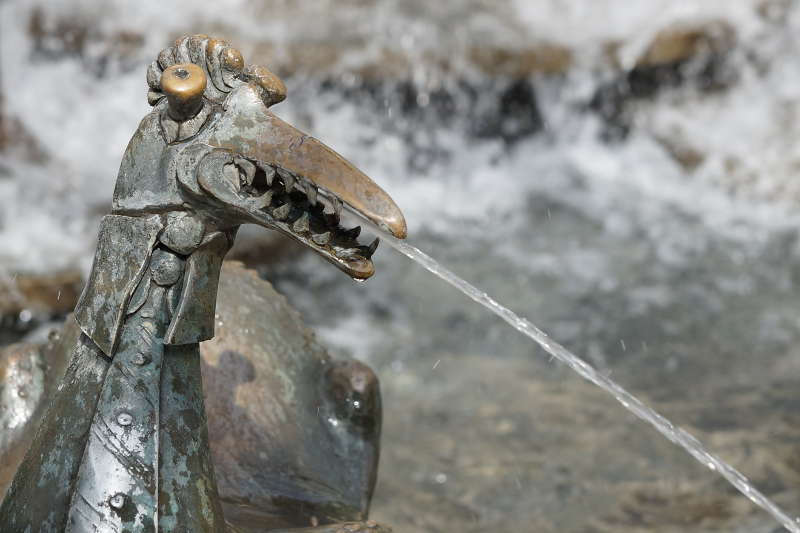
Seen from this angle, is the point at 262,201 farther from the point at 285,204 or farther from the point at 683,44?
the point at 683,44

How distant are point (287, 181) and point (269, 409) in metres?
0.99

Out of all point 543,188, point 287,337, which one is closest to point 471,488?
point 287,337

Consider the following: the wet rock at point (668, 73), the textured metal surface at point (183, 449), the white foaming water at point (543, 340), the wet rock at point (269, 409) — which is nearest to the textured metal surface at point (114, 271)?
the textured metal surface at point (183, 449)

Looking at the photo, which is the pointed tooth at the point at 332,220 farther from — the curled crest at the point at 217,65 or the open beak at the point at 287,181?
the curled crest at the point at 217,65

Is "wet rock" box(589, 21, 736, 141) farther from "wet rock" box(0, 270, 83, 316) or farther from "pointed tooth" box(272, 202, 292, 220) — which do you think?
"pointed tooth" box(272, 202, 292, 220)

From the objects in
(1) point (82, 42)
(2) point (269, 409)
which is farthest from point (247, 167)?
(1) point (82, 42)

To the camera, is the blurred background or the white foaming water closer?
the white foaming water

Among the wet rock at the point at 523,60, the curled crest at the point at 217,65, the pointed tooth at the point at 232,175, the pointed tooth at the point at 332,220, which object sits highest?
the wet rock at the point at 523,60

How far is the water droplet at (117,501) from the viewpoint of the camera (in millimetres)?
1879

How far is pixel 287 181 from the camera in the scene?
1758 mm

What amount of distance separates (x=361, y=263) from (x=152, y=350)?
370 mm

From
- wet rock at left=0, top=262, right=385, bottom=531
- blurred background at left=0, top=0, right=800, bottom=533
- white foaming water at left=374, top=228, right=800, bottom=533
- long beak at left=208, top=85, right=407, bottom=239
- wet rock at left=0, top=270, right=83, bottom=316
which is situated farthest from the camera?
wet rock at left=0, top=270, right=83, bottom=316

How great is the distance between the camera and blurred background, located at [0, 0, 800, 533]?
4211 millimetres

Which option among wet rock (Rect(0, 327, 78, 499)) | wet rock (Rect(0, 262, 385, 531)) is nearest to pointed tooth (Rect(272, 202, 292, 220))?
wet rock (Rect(0, 262, 385, 531))
